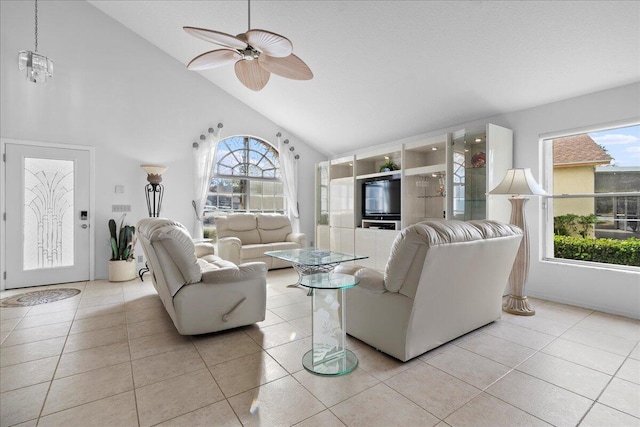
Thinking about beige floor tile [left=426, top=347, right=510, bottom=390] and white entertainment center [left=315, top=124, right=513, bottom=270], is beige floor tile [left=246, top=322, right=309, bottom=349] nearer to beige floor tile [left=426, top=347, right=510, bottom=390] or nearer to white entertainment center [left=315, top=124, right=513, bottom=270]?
beige floor tile [left=426, top=347, right=510, bottom=390]

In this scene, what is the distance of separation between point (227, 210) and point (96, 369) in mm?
4239

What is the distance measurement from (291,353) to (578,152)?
3.97 m

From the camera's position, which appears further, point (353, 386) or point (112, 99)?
point (112, 99)

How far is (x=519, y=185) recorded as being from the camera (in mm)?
3188

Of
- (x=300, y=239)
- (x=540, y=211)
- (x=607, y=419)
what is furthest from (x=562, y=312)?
(x=300, y=239)

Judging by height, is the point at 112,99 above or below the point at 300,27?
below

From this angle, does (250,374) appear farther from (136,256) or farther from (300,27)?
(136,256)

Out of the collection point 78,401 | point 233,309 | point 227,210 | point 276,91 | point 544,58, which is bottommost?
point 78,401

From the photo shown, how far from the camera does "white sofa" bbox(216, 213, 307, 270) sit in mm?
5062

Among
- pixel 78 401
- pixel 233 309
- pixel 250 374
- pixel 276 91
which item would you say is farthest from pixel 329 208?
pixel 78 401

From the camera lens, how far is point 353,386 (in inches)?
74.7

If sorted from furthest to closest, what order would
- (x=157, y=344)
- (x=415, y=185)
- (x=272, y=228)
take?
(x=272, y=228) → (x=415, y=185) → (x=157, y=344)

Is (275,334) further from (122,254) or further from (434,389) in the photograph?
(122,254)

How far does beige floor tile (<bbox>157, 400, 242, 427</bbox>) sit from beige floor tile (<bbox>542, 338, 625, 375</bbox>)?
2313 mm
